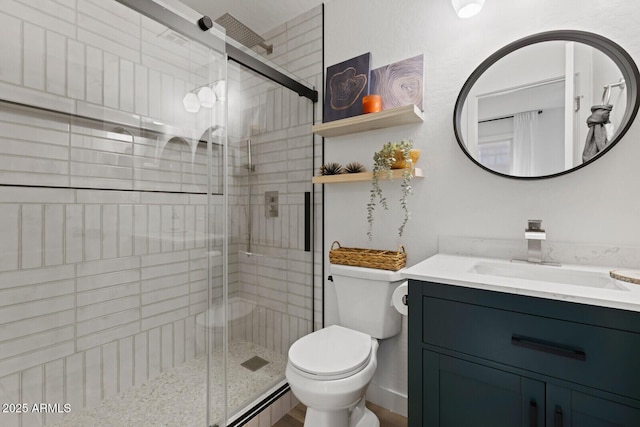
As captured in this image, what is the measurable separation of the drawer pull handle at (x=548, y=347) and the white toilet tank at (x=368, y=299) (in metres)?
0.61

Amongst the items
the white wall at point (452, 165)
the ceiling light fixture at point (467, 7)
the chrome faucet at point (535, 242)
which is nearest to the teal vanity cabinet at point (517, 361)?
the chrome faucet at point (535, 242)

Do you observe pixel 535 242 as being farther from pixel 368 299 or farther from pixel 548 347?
pixel 368 299

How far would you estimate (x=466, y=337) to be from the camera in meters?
0.97

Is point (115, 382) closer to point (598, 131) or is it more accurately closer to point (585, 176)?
point (585, 176)

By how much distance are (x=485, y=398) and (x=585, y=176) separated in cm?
98

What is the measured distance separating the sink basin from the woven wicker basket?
0.38 m

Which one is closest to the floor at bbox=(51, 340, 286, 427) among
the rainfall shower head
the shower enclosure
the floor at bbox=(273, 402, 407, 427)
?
the shower enclosure

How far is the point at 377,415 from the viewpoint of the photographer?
65.0 inches

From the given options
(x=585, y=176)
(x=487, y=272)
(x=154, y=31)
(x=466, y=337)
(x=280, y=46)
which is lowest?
A: (x=466, y=337)

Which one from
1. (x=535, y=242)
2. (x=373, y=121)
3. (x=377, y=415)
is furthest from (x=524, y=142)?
(x=377, y=415)

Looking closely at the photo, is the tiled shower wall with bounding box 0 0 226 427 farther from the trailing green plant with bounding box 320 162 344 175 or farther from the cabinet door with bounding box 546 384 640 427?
the cabinet door with bounding box 546 384 640 427

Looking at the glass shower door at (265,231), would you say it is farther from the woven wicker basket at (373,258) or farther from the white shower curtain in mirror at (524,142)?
the white shower curtain in mirror at (524,142)

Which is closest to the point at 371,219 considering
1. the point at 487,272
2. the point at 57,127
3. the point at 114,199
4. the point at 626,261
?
the point at 487,272

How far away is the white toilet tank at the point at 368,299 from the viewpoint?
149 cm
